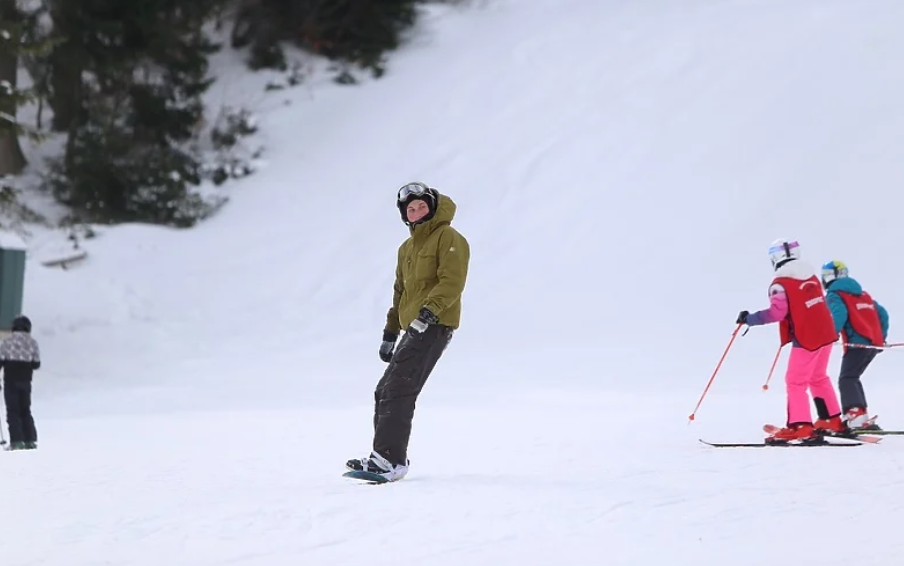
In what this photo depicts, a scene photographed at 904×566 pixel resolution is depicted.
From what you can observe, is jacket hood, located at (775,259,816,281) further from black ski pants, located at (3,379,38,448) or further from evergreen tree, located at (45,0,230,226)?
evergreen tree, located at (45,0,230,226)

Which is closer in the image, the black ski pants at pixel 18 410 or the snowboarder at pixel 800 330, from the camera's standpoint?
the snowboarder at pixel 800 330

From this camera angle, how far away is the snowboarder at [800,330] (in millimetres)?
7461

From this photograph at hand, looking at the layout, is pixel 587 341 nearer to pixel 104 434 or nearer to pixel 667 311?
pixel 667 311

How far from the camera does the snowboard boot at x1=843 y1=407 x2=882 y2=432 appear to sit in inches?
319

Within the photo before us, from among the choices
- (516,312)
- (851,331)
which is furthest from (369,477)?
(516,312)

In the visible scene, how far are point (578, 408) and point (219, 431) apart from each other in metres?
3.84

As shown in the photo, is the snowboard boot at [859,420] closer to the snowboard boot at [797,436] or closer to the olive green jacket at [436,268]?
the snowboard boot at [797,436]

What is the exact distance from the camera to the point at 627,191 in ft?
63.6

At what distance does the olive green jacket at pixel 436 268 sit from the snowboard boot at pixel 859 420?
3918mm

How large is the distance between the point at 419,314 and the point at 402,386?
1.38 feet

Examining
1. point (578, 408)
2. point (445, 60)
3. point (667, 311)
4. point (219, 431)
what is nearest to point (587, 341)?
point (667, 311)

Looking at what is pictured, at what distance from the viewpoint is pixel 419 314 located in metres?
5.62

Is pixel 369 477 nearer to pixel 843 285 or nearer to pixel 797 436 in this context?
pixel 797 436

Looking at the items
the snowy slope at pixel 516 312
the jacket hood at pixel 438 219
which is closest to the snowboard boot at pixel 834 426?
the snowy slope at pixel 516 312
